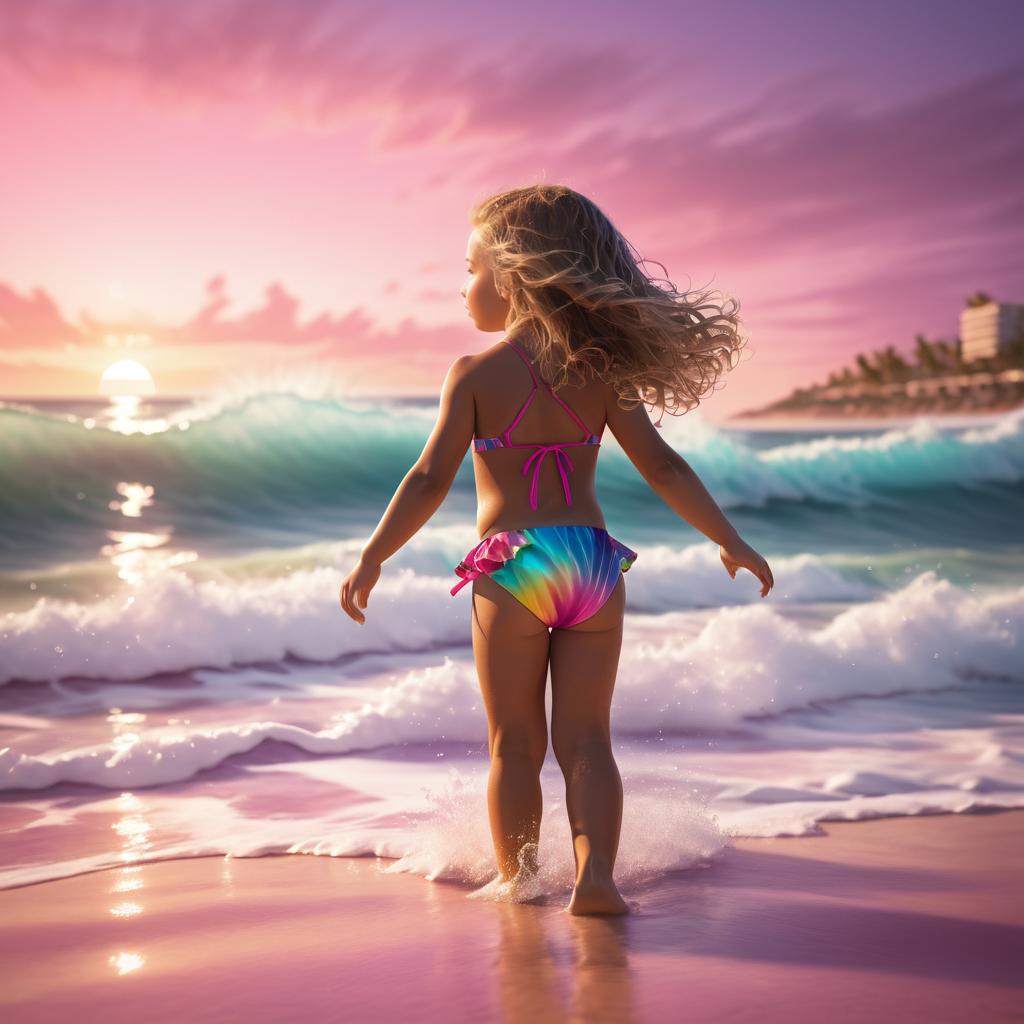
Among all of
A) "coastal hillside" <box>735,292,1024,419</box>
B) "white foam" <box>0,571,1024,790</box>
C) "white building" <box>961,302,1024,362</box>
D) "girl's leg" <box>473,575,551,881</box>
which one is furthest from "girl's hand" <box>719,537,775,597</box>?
"white building" <box>961,302,1024,362</box>

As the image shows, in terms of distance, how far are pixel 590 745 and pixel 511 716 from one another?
19cm

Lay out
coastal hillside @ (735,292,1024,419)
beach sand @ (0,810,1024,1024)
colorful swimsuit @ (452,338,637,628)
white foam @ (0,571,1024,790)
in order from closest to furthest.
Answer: beach sand @ (0,810,1024,1024), colorful swimsuit @ (452,338,637,628), white foam @ (0,571,1024,790), coastal hillside @ (735,292,1024,419)

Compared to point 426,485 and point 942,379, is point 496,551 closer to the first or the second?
point 426,485

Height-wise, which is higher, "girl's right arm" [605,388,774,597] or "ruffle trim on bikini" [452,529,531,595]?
"girl's right arm" [605,388,774,597]

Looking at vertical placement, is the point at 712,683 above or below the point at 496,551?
below

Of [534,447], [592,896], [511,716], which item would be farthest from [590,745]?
[534,447]

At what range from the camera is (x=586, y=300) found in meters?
2.75

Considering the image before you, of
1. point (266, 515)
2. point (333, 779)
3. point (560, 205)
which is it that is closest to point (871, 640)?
point (333, 779)

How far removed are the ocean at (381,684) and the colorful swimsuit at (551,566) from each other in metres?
0.65

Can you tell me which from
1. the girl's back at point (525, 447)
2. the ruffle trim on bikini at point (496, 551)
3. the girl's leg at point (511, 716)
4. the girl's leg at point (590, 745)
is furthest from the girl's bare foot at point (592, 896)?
the girl's back at point (525, 447)

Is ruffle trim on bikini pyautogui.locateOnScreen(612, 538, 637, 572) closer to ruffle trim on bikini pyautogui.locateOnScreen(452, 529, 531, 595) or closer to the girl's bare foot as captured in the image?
ruffle trim on bikini pyautogui.locateOnScreen(452, 529, 531, 595)

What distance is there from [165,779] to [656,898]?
84.9 inches

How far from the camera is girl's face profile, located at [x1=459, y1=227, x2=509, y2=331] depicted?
289 centimetres

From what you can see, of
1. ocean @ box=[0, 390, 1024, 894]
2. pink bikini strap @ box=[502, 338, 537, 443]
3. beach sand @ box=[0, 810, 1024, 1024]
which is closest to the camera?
beach sand @ box=[0, 810, 1024, 1024]
